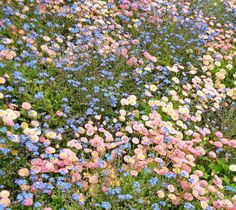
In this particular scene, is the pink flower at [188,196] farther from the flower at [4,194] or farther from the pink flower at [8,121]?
the pink flower at [8,121]

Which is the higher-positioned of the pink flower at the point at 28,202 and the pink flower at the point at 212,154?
the pink flower at the point at 212,154

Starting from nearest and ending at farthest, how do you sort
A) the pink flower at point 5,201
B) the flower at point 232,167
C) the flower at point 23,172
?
1. the pink flower at point 5,201
2. the flower at point 23,172
3. the flower at point 232,167

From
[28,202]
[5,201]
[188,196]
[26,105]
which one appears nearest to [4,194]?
[5,201]

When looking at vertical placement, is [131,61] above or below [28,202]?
above

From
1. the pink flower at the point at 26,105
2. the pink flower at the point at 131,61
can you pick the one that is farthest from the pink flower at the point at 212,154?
the pink flower at the point at 26,105

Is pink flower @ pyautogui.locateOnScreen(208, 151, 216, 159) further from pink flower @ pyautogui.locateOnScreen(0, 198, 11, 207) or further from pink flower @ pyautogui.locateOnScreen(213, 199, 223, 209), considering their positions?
pink flower @ pyautogui.locateOnScreen(0, 198, 11, 207)

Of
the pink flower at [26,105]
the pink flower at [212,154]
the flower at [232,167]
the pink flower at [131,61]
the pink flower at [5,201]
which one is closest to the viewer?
the pink flower at [5,201]

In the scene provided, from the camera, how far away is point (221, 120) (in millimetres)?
5215

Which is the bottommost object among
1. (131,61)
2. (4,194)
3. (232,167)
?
(4,194)

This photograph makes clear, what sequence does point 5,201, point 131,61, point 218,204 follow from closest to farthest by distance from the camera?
point 5,201 → point 218,204 → point 131,61

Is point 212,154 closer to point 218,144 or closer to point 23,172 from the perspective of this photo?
point 218,144

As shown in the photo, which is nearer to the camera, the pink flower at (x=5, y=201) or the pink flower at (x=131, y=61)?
the pink flower at (x=5, y=201)

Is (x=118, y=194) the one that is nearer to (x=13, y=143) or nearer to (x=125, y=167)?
(x=125, y=167)

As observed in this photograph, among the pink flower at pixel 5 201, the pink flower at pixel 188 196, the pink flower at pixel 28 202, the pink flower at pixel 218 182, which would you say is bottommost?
the pink flower at pixel 5 201
